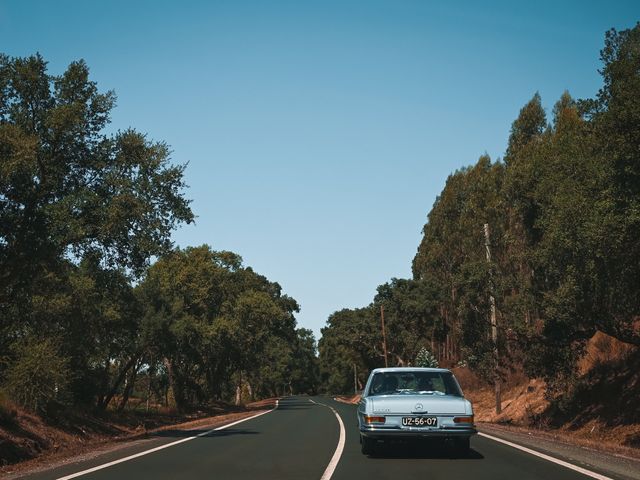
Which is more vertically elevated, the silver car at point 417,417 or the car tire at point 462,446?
the silver car at point 417,417

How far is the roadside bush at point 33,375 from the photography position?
22.4 metres

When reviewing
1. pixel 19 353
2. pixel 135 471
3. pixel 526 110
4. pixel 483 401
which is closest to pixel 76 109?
pixel 19 353

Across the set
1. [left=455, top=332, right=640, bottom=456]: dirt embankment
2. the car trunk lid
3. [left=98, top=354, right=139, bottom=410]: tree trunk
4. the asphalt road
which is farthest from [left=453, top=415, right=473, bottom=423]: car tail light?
[left=98, top=354, right=139, bottom=410]: tree trunk

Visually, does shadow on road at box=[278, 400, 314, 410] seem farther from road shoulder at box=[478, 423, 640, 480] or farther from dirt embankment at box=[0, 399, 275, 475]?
road shoulder at box=[478, 423, 640, 480]

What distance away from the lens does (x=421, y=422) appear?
1162 centimetres

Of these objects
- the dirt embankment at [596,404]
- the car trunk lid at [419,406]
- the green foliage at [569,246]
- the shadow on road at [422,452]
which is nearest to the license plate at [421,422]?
the car trunk lid at [419,406]

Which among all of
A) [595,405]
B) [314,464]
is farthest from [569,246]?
[595,405]

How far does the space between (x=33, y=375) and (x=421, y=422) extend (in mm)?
15877

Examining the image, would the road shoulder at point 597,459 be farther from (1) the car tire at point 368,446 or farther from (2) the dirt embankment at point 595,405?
(2) the dirt embankment at point 595,405

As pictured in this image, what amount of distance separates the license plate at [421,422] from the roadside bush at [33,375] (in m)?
15.1

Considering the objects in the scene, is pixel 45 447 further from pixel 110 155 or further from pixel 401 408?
pixel 401 408

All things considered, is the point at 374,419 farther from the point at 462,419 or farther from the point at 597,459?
the point at 597,459

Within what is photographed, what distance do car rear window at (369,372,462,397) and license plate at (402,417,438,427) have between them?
0.88 meters

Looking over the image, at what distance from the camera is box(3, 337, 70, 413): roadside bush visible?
22.4 m
